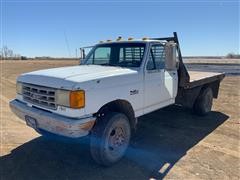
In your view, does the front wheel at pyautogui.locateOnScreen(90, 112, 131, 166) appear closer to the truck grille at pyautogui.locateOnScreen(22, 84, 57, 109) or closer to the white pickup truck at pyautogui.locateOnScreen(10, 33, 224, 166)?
the white pickup truck at pyautogui.locateOnScreen(10, 33, 224, 166)

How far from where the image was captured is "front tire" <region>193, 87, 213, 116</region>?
7.04 m

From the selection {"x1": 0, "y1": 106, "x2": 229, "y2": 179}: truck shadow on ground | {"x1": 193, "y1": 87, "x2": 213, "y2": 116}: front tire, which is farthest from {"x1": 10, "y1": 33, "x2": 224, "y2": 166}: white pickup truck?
{"x1": 193, "y1": 87, "x2": 213, "y2": 116}: front tire

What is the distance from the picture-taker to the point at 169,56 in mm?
4859

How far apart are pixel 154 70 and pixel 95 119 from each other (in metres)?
1.79

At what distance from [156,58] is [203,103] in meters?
2.80

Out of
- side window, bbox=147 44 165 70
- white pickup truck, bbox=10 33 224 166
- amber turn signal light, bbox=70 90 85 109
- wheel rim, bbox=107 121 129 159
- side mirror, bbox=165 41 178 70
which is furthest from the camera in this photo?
side window, bbox=147 44 165 70

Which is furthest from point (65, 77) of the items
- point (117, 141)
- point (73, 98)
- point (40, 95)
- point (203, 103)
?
point (203, 103)

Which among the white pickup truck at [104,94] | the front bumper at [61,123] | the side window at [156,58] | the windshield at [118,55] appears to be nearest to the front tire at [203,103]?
the white pickup truck at [104,94]

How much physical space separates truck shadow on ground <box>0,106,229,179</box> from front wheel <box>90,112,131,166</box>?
18 centimetres

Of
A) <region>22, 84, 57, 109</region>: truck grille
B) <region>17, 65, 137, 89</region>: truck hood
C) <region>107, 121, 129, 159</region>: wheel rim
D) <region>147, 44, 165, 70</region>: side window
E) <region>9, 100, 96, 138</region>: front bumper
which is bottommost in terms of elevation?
<region>107, 121, 129, 159</region>: wheel rim

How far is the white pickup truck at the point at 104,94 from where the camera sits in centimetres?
357

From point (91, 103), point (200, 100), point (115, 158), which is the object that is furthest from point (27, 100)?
point (200, 100)

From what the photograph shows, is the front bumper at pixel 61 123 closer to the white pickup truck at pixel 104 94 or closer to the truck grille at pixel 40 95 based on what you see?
the white pickup truck at pixel 104 94

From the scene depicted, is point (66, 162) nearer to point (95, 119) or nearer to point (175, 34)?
point (95, 119)
